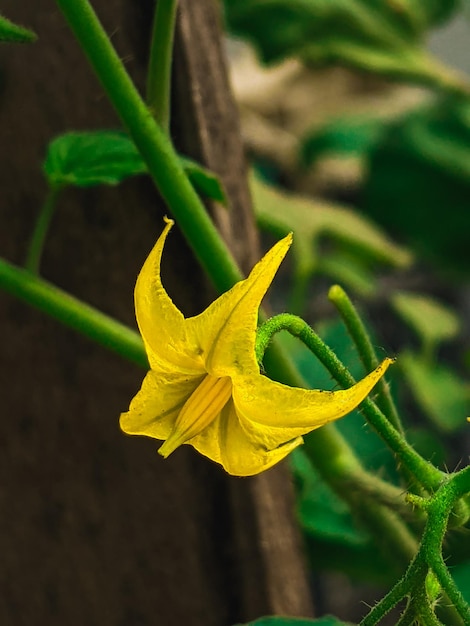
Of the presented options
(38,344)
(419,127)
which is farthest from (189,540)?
(419,127)

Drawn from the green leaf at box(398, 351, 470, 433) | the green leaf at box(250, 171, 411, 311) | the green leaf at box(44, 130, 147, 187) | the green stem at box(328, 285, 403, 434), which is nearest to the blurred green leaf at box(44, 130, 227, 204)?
the green leaf at box(44, 130, 147, 187)

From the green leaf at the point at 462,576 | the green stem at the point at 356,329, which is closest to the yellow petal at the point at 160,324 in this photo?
the green stem at the point at 356,329

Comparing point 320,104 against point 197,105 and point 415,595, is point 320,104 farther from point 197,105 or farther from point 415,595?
point 415,595

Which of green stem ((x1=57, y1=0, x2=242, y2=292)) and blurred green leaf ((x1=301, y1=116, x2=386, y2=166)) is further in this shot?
blurred green leaf ((x1=301, y1=116, x2=386, y2=166))

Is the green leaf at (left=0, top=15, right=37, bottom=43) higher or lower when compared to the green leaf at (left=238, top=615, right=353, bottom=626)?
higher

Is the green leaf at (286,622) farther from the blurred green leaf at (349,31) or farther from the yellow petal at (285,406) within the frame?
the blurred green leaf at (349,31)

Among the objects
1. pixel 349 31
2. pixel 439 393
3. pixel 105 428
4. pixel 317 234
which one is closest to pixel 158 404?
pixel 105 428

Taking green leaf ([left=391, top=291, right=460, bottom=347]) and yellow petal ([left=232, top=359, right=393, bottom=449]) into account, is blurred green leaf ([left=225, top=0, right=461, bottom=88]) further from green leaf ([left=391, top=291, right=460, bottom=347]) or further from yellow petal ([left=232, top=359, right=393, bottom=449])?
yellow petal ([left=232, top=359, right=393, bottom=449])
